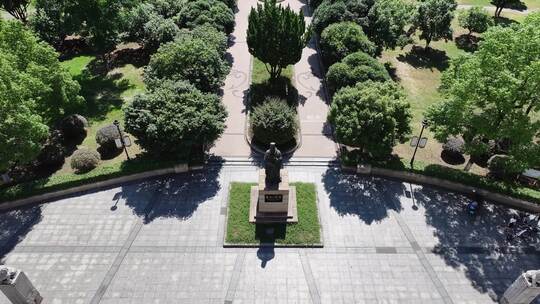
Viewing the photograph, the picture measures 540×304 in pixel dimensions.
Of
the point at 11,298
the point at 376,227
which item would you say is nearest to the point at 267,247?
the point at 376,227

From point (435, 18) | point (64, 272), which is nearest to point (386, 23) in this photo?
point (435, 18)

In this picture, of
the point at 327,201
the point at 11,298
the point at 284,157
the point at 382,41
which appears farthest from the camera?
the point at 382,41

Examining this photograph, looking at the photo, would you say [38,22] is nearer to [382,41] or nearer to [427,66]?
[382,41]

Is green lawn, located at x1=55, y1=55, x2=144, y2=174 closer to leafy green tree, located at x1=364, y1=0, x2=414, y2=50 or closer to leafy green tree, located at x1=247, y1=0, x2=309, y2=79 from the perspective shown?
leafy green tree, located at x1=247, y1=0, x2=309, y2=79

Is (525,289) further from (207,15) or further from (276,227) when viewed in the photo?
(207,15)

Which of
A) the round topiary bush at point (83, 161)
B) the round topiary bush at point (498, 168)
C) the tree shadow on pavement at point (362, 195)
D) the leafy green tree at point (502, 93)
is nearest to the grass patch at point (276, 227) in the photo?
the tree shadow on pavement at point (362, 195)
